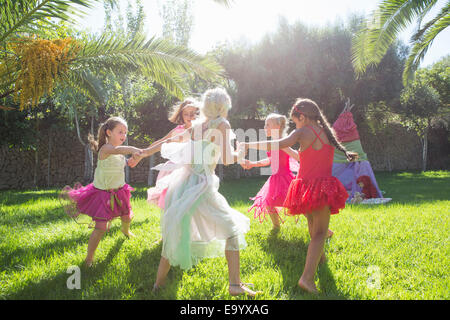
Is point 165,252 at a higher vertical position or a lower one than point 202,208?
lower

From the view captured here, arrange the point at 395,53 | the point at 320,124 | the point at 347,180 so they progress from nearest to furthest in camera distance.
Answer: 1. the point at 320,124
2. the point at 347,180
3. the point at 395,53

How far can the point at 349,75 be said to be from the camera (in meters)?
14.2

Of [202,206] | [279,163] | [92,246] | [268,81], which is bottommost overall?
[92,246]

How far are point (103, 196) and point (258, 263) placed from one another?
6.24ft

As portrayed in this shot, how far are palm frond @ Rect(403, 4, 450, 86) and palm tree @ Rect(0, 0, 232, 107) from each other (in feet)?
15.1

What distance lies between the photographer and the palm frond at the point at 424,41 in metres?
6.15

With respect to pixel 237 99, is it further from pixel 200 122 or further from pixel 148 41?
pixel 200 122

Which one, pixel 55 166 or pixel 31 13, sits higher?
pixel 31 13

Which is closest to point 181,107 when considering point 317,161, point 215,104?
point 215,104

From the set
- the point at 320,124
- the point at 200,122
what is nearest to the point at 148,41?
the point at 200,122

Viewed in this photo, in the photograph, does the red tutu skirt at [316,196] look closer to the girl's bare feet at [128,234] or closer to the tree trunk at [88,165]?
the girl's bare feet at [128,234]

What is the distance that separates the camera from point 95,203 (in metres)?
3.47

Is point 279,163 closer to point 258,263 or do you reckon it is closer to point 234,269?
point 258,263

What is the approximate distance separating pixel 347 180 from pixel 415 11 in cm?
437
